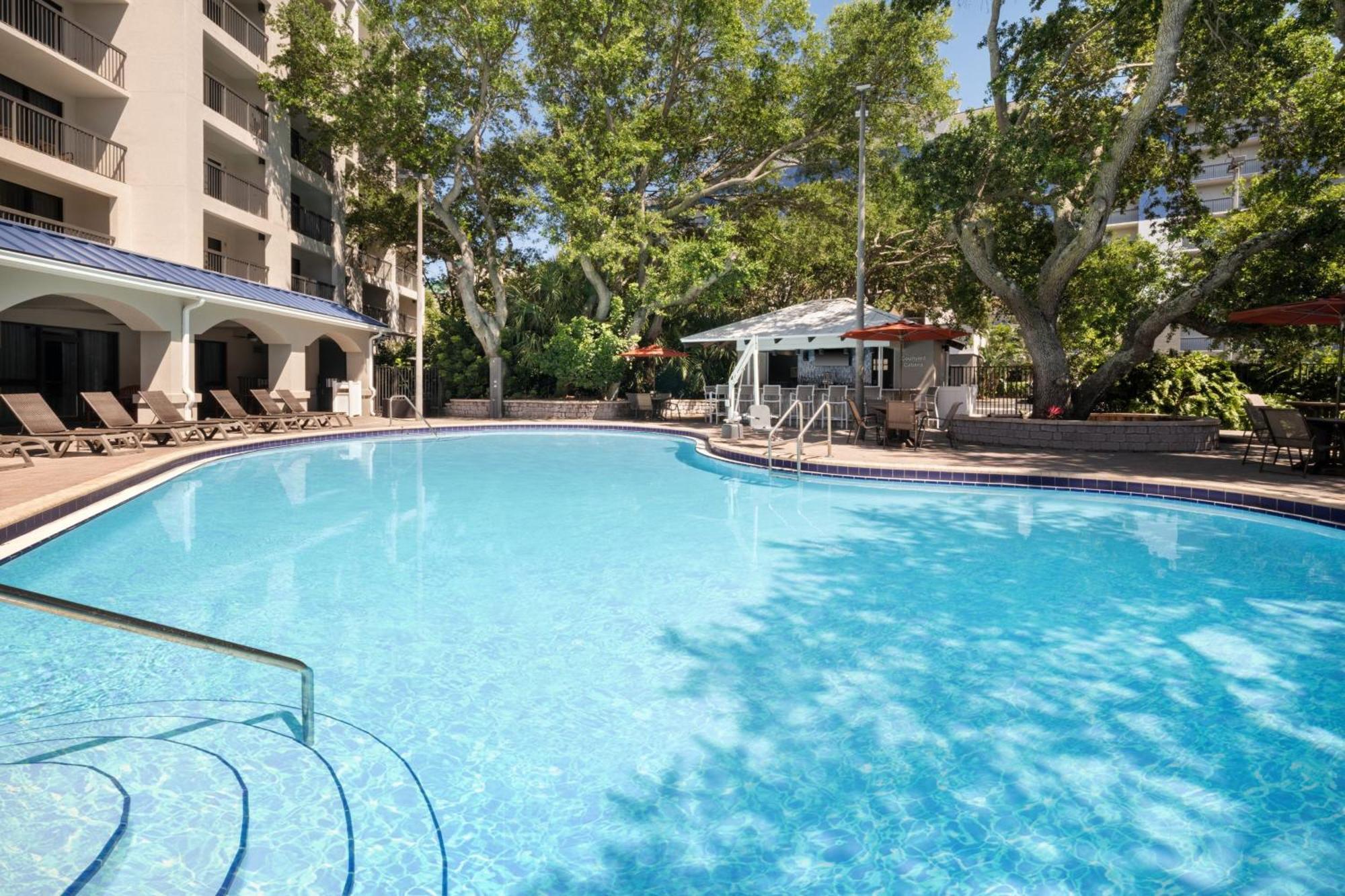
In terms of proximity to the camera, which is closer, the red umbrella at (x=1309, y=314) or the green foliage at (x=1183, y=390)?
the red umbrella at (x=1309, y=314)

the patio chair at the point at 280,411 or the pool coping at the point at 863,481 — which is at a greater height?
the patio chair at the point at 280,411

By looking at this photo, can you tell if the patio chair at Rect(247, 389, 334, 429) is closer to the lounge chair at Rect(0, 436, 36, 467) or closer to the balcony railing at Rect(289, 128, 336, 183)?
the lounge chair at Rect(0, 436, 36, 467)

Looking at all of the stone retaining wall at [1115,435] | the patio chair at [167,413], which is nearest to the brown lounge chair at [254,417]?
the patio chair at [167,413]

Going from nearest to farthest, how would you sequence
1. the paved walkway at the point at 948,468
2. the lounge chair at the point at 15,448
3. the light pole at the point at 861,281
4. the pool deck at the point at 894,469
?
the pool deck at the point at 894,469
the paved walkway at the point at 948,468
the lounge chair at the point at 15,448
the light pole at the point at 861,281

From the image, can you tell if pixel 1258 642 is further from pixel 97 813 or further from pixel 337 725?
pixel 97 813

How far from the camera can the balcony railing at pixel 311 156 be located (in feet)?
79.6

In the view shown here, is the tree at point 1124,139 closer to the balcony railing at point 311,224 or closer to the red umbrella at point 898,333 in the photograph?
the red umbrella at point 898,333

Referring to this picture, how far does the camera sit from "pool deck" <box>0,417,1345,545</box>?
25.0 ft

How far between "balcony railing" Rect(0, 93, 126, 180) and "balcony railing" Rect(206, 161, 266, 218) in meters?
2.47

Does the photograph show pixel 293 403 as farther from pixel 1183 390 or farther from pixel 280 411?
pixel 1183 390

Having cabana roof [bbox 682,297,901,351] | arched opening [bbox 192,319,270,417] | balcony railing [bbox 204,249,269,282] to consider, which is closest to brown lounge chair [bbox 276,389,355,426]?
arched opening [bbox 192,319,270,417]

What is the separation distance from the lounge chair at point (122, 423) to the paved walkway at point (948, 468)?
394 millimetres

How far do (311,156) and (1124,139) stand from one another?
23.2 metres

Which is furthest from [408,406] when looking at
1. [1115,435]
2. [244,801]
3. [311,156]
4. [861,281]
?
[244,801]
